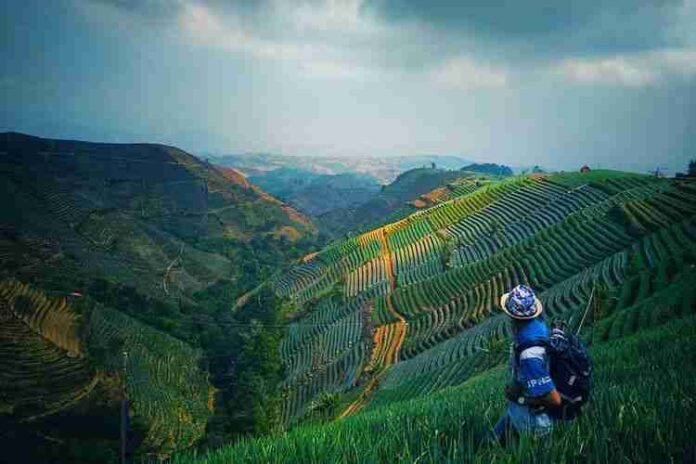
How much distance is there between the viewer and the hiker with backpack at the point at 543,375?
3623mm

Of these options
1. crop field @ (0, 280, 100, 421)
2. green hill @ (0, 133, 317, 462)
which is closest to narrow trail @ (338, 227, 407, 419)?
green hill @ (0, 133, 317, 462)

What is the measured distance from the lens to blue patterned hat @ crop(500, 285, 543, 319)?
12.7ft

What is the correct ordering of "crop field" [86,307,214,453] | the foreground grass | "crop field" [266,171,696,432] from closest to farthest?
1. the foreground grass
2. "crop field" [266,171,696,432]
3. "crop field" [86,307,214,453]

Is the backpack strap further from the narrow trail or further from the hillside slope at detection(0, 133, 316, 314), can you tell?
the hillside slope at detection(0, 133, 316, 314)

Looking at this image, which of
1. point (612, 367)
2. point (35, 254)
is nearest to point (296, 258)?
point (35, 254)

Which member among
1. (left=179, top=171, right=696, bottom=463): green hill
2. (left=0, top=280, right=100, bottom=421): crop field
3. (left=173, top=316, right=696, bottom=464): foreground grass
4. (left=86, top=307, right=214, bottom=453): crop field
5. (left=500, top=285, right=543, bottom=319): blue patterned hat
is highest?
(left=500, top=285, right=543, bottom=319): blue patterned hat

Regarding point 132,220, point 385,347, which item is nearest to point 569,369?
point 385,347

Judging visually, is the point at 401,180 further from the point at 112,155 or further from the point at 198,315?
the point at 198,315

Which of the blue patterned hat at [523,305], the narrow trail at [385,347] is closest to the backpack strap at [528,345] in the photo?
the blue patterned hat at [523,305]

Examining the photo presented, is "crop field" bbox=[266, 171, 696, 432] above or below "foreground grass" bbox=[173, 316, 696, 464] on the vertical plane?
below

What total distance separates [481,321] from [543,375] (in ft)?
137

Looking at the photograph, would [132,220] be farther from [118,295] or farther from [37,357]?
[37,357]

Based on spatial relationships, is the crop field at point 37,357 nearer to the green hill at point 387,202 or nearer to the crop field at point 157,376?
the crop field at point 157,376

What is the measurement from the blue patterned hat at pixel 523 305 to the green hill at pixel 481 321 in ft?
2.64
